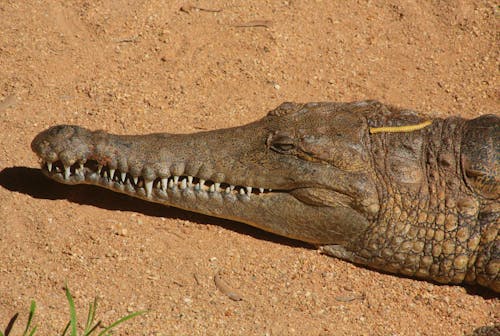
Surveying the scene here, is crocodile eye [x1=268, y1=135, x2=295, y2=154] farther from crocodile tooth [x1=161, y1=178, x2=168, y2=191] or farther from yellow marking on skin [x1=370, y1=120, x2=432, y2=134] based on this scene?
crocodile tooth [x1=161, y1=178, x2=168, y2=191]

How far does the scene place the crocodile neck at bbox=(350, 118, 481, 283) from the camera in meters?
4.71

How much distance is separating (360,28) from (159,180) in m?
3.41

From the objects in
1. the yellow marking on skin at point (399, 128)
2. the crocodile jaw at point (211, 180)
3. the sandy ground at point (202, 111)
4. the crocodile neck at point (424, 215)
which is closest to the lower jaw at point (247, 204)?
the crocodile jaw at point (211, 180)

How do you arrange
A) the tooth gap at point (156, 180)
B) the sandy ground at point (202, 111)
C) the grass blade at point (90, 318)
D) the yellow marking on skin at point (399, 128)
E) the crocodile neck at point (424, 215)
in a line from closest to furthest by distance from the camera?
the grass blade at point (90, 318), the sandy ground at point (202, 111), the crocodile neck at point (424, 215), the tooth gap at point (156, 180), the yellow marking on skin at point (399, 128)

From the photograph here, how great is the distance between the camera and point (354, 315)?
4652 millimetres

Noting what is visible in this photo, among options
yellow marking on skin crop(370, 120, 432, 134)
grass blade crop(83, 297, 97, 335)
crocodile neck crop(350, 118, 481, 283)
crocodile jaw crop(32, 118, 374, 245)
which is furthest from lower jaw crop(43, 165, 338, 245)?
grass blade crop(83, 297, 97, 335)

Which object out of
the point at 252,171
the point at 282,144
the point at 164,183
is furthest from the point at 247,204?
the point at 164,183

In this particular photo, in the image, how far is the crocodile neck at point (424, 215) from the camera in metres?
4.71

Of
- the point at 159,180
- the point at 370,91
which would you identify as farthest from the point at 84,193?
the point at 370,91

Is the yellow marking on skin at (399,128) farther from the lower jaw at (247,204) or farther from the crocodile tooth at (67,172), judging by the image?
the crocodile tooth at (67,172)

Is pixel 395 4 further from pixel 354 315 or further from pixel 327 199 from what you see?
pixel 354 315

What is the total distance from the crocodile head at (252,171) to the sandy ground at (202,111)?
31 centimetres

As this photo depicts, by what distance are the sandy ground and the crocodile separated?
0.26 meters

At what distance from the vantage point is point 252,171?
491cm
